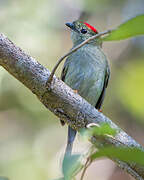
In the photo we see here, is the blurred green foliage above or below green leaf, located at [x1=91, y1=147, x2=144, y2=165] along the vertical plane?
below

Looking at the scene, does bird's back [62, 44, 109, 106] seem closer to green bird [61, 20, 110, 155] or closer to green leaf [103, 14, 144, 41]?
green bird [61, 20, 110, 155]

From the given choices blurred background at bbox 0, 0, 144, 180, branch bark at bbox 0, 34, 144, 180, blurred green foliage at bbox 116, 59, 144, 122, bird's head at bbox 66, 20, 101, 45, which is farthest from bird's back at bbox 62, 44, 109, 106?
branch bark at bbox 0, 34, 144, 180

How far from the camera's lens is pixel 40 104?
5875 mm

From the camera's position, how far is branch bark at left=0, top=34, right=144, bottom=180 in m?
2.27

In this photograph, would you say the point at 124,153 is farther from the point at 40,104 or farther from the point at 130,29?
the point at 40,104

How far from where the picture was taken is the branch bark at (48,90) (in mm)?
2268

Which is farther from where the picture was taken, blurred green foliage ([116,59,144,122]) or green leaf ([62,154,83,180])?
blurred green foliage ([116,59,144,122])

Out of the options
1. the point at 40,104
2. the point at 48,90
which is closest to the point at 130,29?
the point at 48,90

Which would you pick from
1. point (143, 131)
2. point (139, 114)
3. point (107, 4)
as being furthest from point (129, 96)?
point (107, 4)

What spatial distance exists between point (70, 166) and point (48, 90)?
4.67 feet

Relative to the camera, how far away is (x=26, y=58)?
7.57 feet

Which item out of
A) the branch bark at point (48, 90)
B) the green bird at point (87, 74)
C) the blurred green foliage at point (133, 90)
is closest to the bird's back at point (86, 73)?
the green bird at point (87, 74)

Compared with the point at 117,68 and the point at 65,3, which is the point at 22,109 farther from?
the point at 65,3

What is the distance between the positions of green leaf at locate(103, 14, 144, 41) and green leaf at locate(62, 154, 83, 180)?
34 cm
